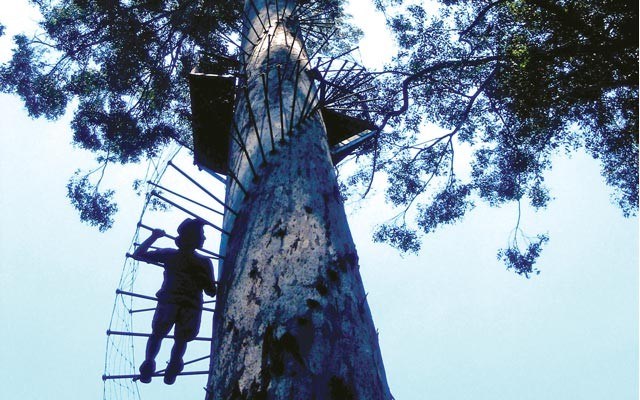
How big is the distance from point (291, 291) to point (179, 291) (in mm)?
1261

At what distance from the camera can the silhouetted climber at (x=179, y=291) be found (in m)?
2.50

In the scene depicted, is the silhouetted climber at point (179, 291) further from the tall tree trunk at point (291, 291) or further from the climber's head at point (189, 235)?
the tall tree trunk at point (291, 291)

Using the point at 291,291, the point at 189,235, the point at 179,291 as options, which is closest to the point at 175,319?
the point at 179,291

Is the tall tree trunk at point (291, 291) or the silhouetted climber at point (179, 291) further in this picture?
the silhouetted climber at point (179, 291)

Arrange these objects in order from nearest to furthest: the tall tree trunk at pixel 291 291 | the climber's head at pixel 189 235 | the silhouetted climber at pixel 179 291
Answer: the tall tree trunk at pixel 291 291
the silhouetted climber at pixel 179 291
the climber's head at pixel 189 235

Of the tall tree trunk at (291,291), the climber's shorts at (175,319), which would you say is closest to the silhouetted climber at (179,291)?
the climber's shorts at (175,319)

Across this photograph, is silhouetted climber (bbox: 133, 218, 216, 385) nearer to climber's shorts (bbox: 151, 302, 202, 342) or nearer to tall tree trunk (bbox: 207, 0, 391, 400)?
climber's shorts (bbox: 151, 302, 202, 342)

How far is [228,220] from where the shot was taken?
2.27 metres

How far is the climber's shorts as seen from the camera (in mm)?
2592

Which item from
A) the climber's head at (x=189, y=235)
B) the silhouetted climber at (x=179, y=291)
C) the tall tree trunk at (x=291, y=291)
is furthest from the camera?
the climber's head at (x=189, y=235)

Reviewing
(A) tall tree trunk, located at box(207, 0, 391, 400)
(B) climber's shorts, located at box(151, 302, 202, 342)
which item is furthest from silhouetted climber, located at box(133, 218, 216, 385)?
(A) tall tree trunk, located at box(207, 0, 391, 400)

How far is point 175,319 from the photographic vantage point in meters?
2.67

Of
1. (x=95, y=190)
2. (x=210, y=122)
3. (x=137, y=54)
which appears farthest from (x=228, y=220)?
(x=95, y=190)

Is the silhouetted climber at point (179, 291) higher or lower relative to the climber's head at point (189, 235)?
lower
